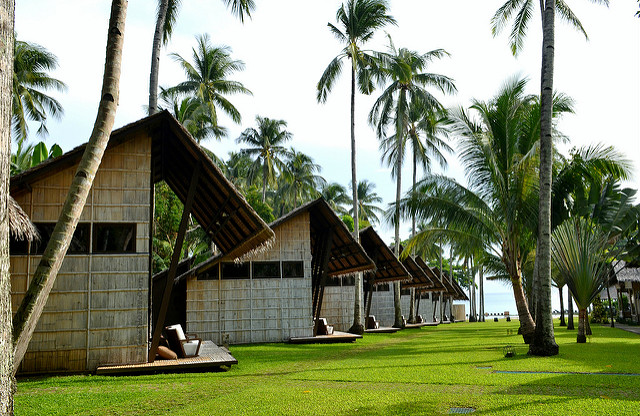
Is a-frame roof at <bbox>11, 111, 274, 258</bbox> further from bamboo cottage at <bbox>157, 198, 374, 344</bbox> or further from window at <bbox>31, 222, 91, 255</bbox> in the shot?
bamboo cottage at <bbox>157, 198, 374, 344</bbox>

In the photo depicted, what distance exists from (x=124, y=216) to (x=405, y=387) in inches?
239

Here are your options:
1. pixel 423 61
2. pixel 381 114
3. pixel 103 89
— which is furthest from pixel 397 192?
pixel 103 89

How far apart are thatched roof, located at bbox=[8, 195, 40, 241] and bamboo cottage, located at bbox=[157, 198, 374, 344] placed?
21.7ft

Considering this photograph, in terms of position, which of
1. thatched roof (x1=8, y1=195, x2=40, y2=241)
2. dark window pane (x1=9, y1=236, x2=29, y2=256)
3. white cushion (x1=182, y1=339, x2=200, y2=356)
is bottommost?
white cushion (x1=182, y1=339, x2=200, y2=356)

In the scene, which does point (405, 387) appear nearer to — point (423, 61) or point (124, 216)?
point (124, 216)

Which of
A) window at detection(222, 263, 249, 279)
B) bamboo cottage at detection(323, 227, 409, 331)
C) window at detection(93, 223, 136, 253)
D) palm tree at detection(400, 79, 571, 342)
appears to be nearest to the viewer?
window at detection(93, 223, 136, 253)

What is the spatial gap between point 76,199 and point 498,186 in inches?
416

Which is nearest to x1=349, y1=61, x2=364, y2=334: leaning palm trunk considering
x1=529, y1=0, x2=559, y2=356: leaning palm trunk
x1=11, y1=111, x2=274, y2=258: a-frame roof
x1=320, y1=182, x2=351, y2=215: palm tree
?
x1=11, y1=111, x2=274, y2=258: a-frame roof

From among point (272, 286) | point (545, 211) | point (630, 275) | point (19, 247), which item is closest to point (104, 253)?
point (19, 247)

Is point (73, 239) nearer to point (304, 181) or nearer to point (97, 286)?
point (97, 286)

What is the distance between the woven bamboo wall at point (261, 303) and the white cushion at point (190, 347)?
16.2 feet

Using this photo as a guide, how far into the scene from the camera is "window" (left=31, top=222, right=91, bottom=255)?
30.3 ft

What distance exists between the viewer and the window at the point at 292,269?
1634cm

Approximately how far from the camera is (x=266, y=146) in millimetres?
35719
